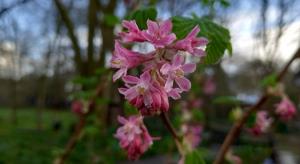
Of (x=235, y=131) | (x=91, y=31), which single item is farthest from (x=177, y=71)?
(x=91, y=31)

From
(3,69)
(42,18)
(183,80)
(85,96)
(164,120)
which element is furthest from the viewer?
(3,69)

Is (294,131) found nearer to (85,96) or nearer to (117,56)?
(85,96)

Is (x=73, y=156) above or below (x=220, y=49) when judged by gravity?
below

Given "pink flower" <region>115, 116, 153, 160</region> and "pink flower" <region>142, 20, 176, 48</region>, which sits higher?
"pink flower" <region>142, 20, 176, 48</region>

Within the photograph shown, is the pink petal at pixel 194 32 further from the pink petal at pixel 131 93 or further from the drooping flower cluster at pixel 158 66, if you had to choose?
the pink petal at pixel 131 93

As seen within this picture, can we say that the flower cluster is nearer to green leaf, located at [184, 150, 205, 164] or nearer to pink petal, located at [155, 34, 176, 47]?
pink petal, located at [155, 34, 176, 47]

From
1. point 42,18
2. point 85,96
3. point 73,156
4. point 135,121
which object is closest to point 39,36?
point 42,18

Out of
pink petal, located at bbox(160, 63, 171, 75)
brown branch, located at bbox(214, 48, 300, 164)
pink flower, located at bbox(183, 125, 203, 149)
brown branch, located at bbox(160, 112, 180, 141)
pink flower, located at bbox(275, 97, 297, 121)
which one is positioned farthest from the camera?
pink flower, located at bbox(275, 97, 297, 121)

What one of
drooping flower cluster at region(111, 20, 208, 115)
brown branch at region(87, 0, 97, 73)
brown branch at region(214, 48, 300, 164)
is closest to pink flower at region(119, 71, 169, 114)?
drooping flower cluster at region(111, 20, 208, 115)
